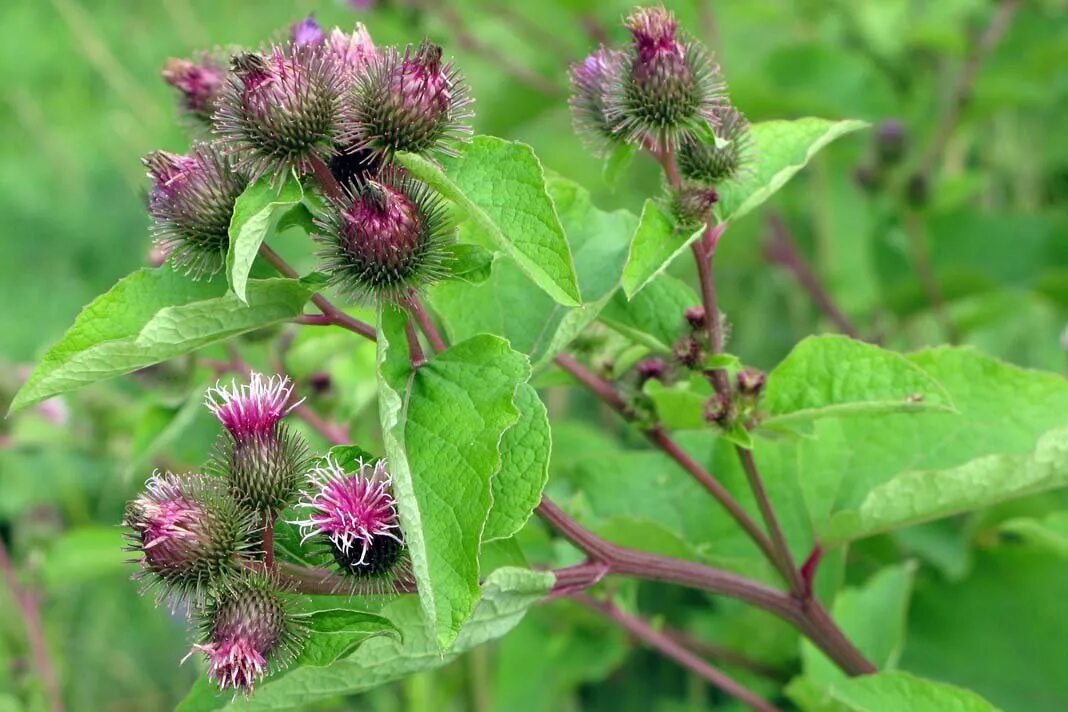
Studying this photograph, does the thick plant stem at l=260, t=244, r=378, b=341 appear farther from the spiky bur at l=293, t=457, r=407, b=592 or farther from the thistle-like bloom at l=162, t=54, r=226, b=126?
the thistle-like bloom at l=162, t=54, r=226, b=126

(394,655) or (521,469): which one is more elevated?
(521,469)

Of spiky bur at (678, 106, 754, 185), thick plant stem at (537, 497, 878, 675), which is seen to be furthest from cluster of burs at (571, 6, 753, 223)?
thick plant stem at (537, 497, 878, 675)

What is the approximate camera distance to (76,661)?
12.7 feet

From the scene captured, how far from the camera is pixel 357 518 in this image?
4.12 feet

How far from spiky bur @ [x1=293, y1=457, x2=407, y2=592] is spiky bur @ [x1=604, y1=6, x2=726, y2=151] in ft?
1.82

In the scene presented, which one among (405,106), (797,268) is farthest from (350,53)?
(797,268)

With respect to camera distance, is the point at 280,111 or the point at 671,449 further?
the point at 671,449

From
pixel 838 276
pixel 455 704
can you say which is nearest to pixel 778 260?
pixel 838 276

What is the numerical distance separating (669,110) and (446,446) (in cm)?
53

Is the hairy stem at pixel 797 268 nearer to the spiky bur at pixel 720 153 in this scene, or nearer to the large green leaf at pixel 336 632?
the spiky bur at pixel 720 153

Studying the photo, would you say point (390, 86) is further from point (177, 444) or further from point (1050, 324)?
point (1050, 324)

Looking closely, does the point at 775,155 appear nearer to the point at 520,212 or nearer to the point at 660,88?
the point at 660,88

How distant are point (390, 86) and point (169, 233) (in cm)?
33

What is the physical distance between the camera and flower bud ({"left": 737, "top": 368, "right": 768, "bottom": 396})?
1554mm
